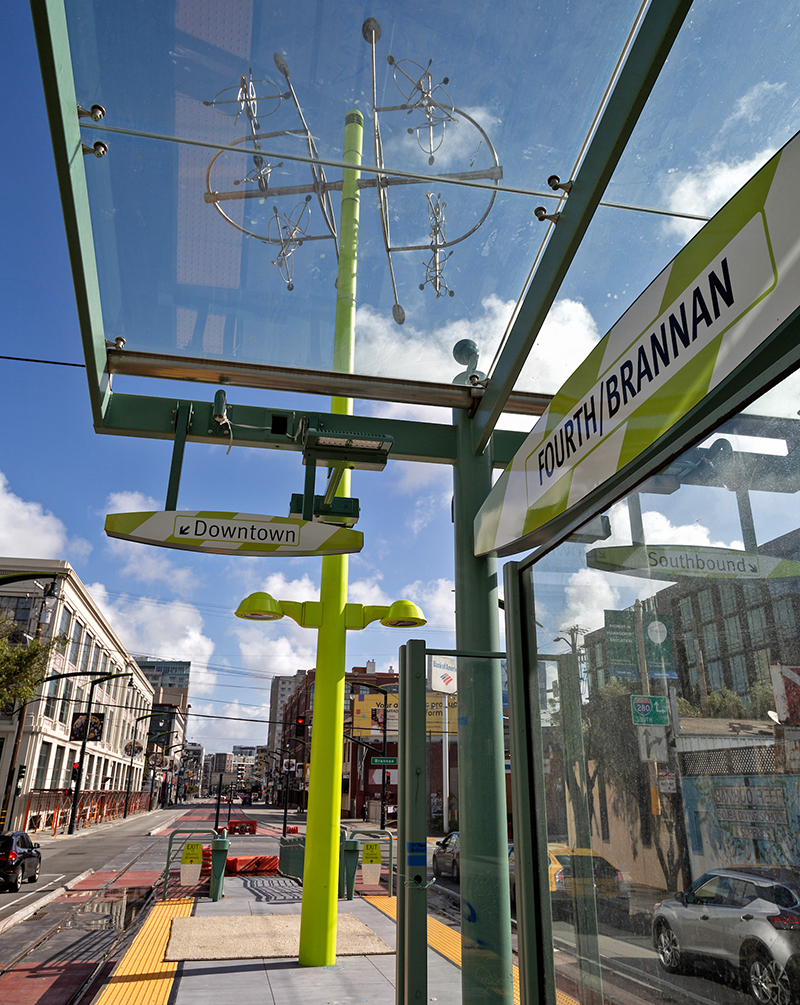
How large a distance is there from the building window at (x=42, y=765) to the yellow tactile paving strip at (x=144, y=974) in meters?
39.3

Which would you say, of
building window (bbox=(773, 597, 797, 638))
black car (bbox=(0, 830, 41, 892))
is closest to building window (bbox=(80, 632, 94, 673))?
black car (bbox=(0, 830, 41, 892))

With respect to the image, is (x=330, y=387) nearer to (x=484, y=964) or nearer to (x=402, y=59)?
(x=402, y=59)

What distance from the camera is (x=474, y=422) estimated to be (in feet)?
19.9

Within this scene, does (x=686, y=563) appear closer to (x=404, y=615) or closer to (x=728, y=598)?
(x=728, y=598)

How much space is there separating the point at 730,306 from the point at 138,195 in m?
3.78

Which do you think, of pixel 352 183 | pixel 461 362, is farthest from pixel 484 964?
pixel 352 183

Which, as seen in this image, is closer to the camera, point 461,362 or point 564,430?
point 564,430

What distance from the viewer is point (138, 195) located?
14.7ft

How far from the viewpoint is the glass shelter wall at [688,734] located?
1.82 m

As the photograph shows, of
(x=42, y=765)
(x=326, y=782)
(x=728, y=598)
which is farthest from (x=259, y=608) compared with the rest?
(x=42, y=765)

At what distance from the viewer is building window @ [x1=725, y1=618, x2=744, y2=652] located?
201 centimetres

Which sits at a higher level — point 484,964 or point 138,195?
point 138,195

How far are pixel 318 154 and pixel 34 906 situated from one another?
15958 mm

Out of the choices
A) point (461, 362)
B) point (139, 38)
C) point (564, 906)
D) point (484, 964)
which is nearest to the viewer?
point (564, 906)
